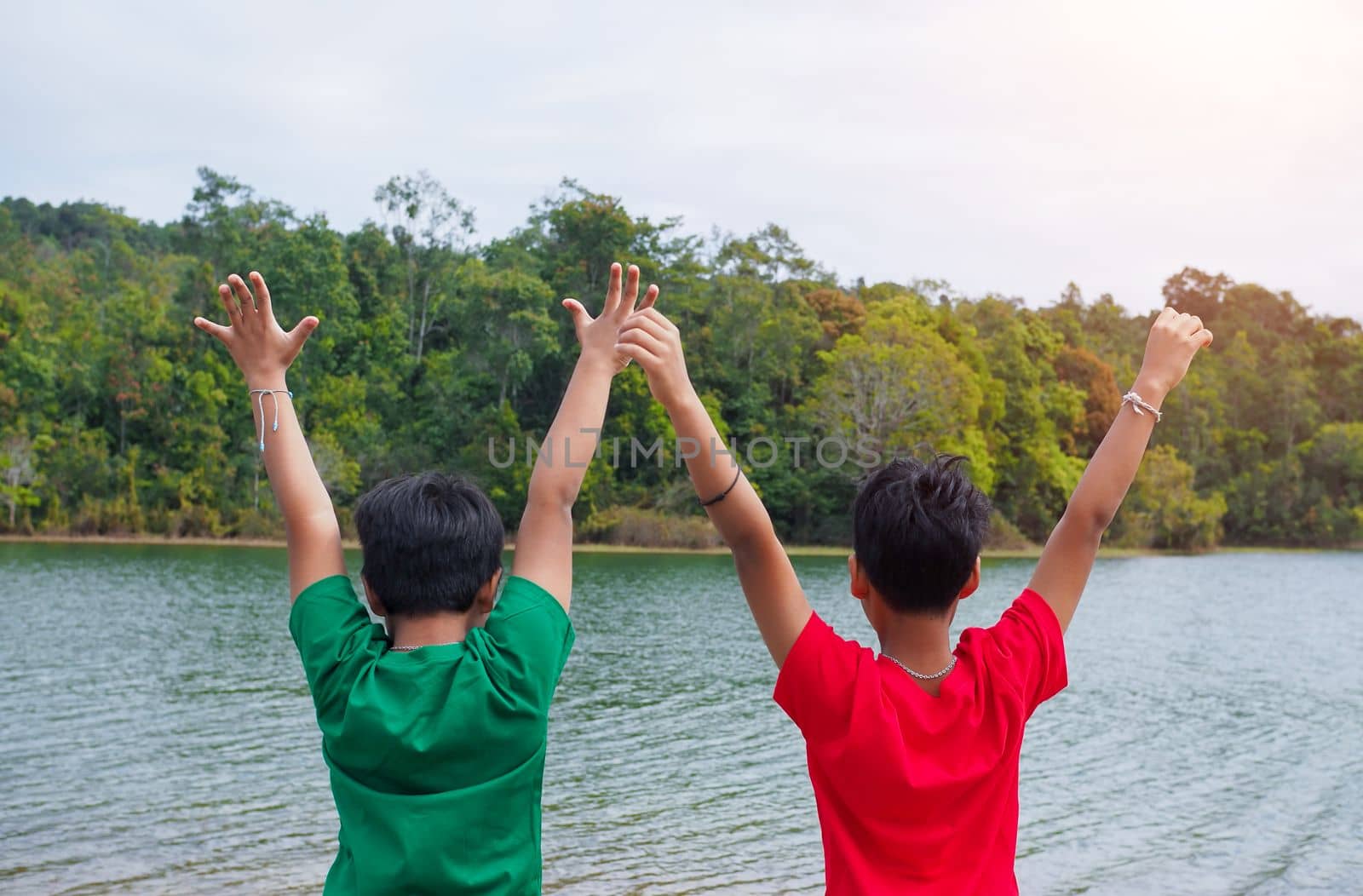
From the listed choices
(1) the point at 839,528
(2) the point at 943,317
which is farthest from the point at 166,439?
(2) the point at 943,317

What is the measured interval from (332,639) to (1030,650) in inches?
42.0

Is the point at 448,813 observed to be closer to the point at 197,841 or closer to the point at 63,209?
the point at 197,841

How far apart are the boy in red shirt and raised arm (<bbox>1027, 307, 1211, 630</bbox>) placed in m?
0.17

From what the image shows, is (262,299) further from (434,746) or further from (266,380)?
(434,746)

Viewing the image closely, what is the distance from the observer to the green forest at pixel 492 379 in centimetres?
3331

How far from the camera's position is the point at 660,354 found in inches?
65.1

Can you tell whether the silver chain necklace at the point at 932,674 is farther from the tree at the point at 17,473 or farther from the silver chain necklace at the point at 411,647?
the tree at the point at 17,473

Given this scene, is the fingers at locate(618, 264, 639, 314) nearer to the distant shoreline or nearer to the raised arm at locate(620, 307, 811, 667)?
the raised arm at locate(620, 307, 811, 667)

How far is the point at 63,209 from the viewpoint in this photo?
56.3 m

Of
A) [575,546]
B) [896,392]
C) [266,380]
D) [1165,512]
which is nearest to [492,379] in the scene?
[575,546]

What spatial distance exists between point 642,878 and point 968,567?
5277 mm

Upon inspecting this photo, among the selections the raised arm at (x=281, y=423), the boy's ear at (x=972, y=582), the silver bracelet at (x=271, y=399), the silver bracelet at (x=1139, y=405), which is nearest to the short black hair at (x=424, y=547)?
the raised arm at (x=281, y=423)

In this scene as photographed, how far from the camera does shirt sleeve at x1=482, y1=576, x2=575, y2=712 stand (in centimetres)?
166

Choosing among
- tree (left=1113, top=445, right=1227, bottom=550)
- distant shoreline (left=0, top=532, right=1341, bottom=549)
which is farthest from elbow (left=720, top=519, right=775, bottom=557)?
tree (left=1113, top=445, right=1227, bottom=550)
